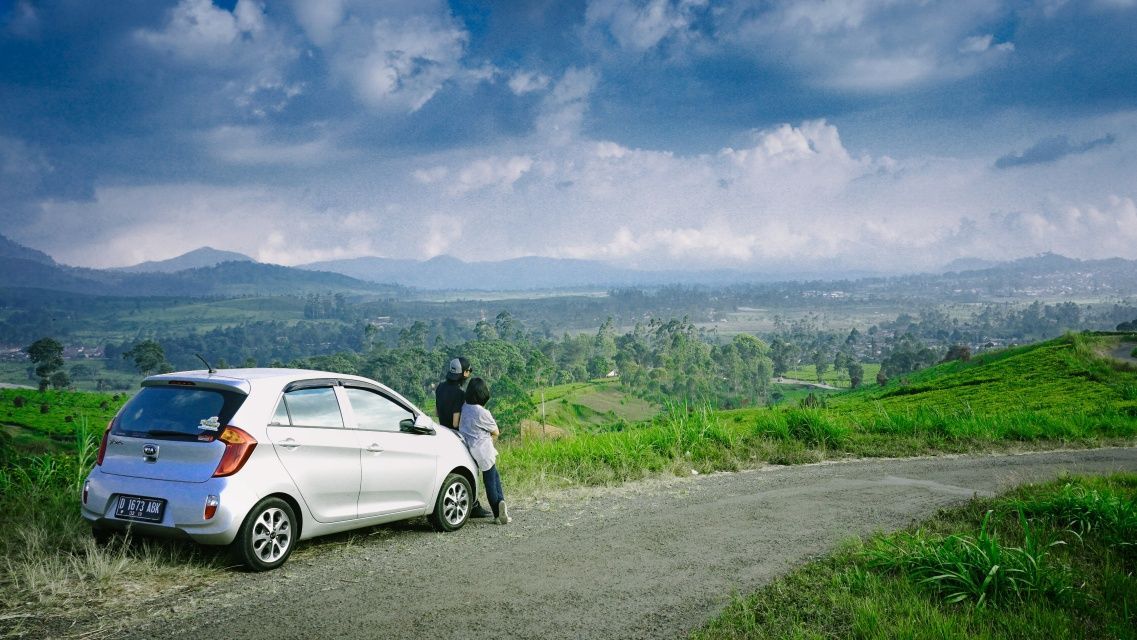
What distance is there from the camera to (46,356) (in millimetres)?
63844

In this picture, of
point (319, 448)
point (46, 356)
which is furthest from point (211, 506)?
point (46, 356)

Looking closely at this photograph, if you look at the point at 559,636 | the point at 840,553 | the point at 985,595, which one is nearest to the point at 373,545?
the point at 559,636

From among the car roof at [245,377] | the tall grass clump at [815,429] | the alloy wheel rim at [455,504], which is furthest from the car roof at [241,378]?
the tall grass clump at [815,429]

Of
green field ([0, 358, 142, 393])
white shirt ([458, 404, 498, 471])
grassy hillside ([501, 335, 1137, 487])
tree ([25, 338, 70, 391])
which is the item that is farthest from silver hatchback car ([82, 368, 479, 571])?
green field ([0, 358, 142, 393])

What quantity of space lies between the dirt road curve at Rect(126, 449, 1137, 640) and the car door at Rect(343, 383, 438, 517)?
500 millimetres

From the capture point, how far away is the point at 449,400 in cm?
925

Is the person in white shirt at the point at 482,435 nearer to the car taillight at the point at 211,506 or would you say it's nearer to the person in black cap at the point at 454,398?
the person in black cap at the point at 454,398

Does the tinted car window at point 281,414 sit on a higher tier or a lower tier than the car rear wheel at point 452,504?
higher

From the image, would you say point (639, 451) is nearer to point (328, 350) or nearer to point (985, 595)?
point (985, 595)

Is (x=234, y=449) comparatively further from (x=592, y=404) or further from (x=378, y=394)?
(x=592, y=404)

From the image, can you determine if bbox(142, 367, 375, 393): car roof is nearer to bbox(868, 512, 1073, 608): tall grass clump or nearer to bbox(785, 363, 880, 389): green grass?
bbox(868, 512, 1073, 608): tall grass clump

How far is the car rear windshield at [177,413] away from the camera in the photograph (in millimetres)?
6539

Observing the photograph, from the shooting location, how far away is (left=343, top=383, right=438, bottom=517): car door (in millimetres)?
7707

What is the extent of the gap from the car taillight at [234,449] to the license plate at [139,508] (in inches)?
25.1
